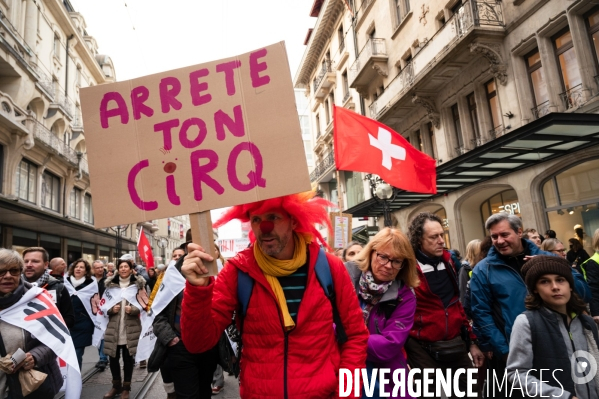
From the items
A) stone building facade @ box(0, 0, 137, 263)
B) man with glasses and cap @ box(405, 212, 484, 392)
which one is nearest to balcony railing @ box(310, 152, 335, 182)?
stone building facade @ box(0, 0, 137, 263)

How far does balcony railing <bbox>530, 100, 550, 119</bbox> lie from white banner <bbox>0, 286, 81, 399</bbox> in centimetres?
1192

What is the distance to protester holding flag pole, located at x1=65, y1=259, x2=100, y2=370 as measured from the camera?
6.12m

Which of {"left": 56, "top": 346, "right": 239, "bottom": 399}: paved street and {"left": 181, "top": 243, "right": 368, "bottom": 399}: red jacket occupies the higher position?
Result: {"left": 181, "top": 243, "right": 368, "bottom": 399}: red jacket

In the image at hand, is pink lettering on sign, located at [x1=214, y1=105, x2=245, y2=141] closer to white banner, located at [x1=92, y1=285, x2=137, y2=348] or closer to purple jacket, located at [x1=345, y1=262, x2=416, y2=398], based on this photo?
purple jacket, located at [x1=345, y1=262, x2=416, y2=398]

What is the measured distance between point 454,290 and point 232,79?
2691 millimetres

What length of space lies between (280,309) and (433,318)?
1.94 meters

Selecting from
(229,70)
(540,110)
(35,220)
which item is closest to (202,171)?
(229,70)

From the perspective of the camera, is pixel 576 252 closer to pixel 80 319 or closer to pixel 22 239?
pixel 80 319

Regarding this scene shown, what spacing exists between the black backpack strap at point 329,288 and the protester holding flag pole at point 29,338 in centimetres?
222

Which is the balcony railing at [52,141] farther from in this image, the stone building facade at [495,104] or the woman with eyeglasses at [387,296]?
the woman with eyeglasses at [387,296]

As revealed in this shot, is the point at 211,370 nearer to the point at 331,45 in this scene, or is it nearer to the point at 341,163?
the point at 341,163

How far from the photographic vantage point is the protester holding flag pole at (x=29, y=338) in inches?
110

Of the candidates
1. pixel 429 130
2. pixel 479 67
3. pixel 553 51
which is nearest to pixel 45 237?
pixel 429 130

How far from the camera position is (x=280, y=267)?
6.89 feet
